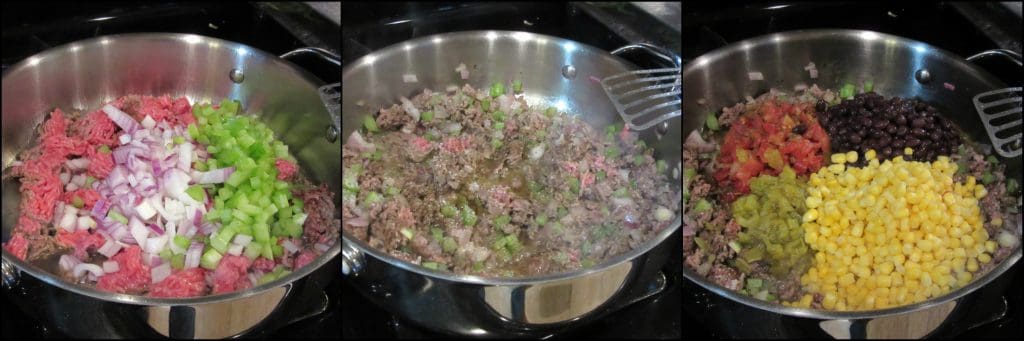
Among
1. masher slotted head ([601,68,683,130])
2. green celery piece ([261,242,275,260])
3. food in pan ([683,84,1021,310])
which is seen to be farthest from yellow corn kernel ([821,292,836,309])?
green celery piece ([261,242,275,260])

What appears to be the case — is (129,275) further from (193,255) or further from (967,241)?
(967,241)

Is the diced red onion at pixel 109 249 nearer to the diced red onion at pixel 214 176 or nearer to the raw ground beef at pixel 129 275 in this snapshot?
the raw ground beef at pixel 129 275

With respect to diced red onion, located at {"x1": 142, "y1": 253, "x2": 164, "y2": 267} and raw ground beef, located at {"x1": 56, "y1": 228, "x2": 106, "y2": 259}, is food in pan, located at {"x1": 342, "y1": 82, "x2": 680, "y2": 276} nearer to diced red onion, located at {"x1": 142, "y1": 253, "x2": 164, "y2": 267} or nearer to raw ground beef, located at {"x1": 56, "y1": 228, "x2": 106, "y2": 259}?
diced red onion, located at {"x1": 142, "y1": 253, "x2": 164, "y2": 267}

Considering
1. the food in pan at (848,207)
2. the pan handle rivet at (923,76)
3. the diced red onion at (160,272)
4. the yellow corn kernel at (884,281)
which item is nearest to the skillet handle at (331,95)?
the diced red onion at (160,272)

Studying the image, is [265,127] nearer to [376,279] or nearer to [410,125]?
[410,125]

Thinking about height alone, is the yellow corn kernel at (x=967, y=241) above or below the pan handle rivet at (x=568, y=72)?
below

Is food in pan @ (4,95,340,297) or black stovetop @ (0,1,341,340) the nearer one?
food in pan @ (4,95,340,297)
